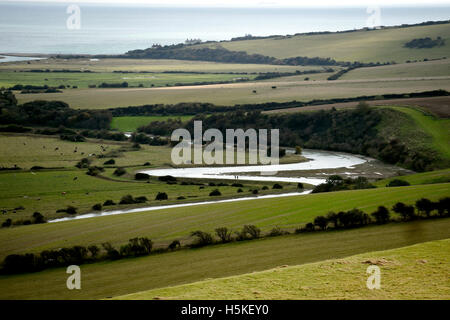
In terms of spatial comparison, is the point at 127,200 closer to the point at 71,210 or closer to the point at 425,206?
the point at 71,210

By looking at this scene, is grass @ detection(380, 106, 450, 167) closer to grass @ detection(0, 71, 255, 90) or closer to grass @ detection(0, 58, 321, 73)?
grass @ detection(0, 71, 255, 90)

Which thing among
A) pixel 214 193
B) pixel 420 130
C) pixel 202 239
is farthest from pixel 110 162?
pixel 420 130

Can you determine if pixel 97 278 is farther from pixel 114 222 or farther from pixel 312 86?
pixel 312 86

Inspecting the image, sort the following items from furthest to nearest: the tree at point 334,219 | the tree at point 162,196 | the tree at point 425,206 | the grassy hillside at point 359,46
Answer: the grassy hillside at point 359,46
the tree at point 162,196
the tree at point 425,206
the tree at point 334,219

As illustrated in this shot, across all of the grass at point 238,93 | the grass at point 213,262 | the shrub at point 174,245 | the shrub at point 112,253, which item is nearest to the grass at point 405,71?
the grass at point 238,93

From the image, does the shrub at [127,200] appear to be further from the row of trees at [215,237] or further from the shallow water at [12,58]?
the shallow water at [12,58]

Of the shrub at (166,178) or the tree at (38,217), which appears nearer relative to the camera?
the tree at (38,217)

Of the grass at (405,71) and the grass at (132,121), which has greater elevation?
the grass at (405,71)
